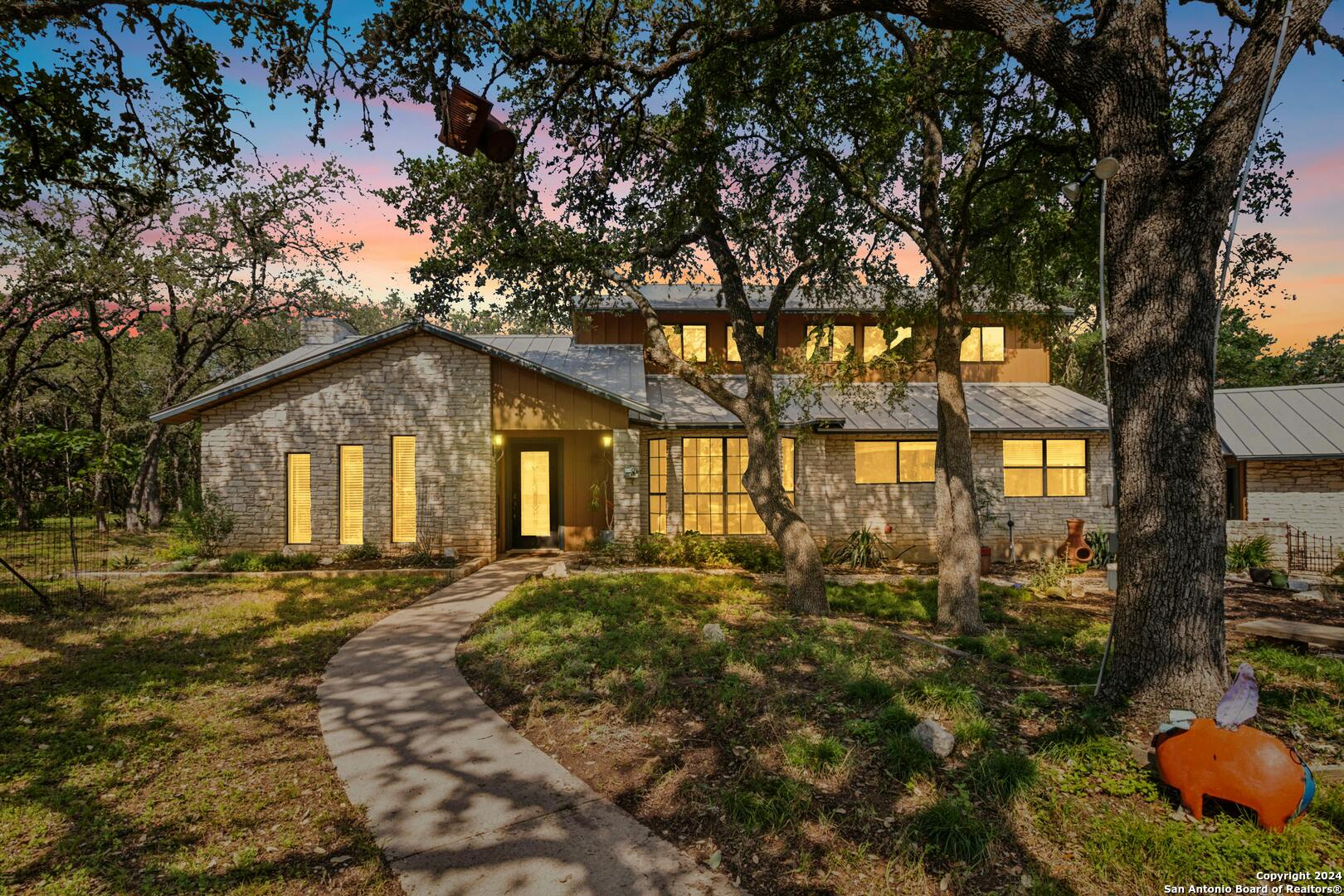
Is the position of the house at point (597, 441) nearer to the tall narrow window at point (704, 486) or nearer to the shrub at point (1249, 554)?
the tall narrow window at point (704, 486)

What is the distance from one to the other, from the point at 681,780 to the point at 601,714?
1296 mm

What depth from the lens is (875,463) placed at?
1453cm

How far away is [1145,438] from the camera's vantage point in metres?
4.20

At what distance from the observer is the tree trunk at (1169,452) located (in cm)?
408

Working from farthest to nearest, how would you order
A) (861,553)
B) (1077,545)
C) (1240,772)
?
(1077,545)
(861,553)
(1240,772)

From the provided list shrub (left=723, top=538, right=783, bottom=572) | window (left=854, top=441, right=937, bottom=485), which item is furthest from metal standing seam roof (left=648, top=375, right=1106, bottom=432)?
shrub (left=723, top=538, right=783, bottom=572)

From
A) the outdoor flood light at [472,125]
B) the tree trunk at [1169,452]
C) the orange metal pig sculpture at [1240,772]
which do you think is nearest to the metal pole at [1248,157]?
the tree trunk at [1169,452]

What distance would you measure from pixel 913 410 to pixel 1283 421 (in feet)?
31.6

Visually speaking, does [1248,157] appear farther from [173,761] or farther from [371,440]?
[371,440]

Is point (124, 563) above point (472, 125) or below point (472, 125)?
below

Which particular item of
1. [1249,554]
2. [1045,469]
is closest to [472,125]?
[1045,469]

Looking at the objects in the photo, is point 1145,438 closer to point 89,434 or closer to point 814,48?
point 814,48

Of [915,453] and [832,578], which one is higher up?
[915,453]

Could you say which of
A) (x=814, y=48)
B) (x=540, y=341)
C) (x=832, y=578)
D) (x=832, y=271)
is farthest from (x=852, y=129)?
(x=540, y=341)
